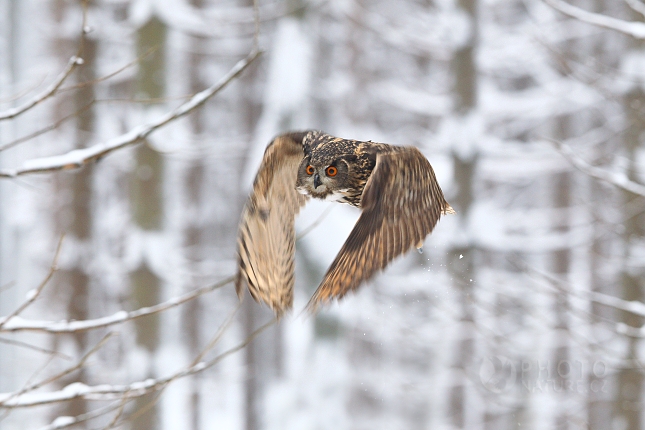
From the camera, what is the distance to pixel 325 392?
19.0ft

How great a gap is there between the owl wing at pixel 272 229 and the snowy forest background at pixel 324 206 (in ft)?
0.39

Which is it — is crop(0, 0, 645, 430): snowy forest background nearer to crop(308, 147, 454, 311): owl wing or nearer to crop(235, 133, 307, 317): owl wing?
crop(235, 133, 307, 317): owl wing

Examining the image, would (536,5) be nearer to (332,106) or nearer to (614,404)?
(332,106)

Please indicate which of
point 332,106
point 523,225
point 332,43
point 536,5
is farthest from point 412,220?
point 536,5

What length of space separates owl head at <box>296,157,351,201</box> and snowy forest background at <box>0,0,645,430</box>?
0.24m

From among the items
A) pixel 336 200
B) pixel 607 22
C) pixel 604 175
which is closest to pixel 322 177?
pixel 336 200

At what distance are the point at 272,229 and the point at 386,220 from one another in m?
0.55

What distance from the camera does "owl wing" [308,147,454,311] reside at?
164 centimetres

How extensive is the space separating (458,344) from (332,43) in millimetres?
5110

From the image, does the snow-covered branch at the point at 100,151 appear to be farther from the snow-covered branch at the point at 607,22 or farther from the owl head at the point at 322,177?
the snow-covered branch at the point at 607,22

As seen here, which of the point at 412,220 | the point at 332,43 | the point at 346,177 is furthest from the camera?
the point at 332,43

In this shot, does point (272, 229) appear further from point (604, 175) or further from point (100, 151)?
point (604, 175)

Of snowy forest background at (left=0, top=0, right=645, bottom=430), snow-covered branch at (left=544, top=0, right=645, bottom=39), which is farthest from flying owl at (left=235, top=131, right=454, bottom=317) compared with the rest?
A: snow-covered branch at (left=544, top=0, right=645, bottom=39)

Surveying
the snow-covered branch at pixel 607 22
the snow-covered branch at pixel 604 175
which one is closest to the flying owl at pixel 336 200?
the snow-covered branch at pixel 604 175
